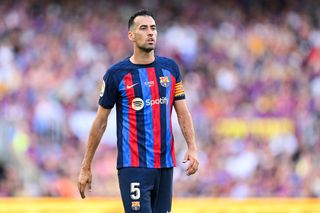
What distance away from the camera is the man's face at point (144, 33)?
23.5 ft

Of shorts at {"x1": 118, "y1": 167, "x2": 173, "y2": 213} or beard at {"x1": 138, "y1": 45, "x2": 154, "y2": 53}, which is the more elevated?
beard at {"x1": 138, "y1": 45, "x2": 154, "y2": 53}

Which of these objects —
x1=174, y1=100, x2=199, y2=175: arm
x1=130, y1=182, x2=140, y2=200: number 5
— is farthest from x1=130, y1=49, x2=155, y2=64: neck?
x1=130, y1=182, x2=140, y2=200: number 5

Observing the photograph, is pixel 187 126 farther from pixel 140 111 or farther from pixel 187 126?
pixel 140 111

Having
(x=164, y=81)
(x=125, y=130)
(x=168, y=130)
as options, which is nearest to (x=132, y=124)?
(x=125, y=130)

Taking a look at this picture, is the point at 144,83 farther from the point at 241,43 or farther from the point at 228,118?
the point at 241,43

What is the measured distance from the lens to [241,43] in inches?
731

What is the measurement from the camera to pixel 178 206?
13383 millimetres

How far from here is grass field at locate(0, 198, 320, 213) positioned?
12.6 meters

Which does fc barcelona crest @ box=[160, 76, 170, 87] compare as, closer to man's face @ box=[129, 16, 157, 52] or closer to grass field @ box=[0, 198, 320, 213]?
man's face @ box=[129, 16, 157, 52]

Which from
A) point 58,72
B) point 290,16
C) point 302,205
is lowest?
point 302,205

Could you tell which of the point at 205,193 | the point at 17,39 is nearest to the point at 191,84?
the point at 205,193

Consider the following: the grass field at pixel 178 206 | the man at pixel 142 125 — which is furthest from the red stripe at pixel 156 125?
the grass field at pixel 178 206

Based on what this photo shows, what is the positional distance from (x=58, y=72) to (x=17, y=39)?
3.48 ft

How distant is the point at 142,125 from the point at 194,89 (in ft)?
33.1
